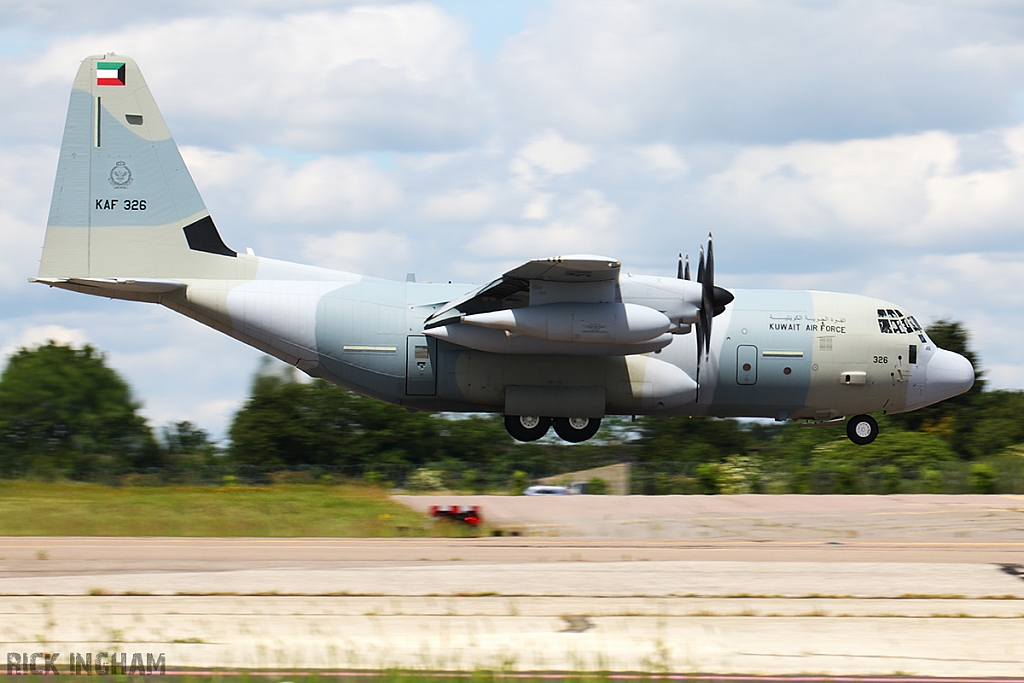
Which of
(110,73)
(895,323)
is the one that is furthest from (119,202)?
(895,323)

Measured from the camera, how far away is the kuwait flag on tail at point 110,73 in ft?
95.3

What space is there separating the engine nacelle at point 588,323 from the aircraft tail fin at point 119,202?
7753 millimetres

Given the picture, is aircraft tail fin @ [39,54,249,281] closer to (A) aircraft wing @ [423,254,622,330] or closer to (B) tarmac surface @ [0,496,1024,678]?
(A) aircraft wing @ [423,254,622,330]

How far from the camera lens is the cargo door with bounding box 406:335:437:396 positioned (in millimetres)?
28078

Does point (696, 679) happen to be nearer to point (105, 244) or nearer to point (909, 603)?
point (909, 603)

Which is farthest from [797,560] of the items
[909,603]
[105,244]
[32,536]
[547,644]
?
[105,244]

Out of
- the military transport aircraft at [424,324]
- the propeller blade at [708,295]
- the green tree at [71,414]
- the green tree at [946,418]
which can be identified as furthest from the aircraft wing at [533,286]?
the green tree at [946,418]

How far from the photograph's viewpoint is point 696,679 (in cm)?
1013

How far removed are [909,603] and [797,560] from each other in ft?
11.1

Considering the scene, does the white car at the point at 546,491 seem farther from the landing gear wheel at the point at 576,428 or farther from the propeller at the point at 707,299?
the propeller at the point at 707,299

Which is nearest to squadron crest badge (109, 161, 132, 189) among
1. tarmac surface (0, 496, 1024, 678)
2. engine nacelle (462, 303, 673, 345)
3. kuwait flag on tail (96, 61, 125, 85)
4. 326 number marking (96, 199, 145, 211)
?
326 number marking (96, 199, 145, 211)

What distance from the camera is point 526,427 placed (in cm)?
2950

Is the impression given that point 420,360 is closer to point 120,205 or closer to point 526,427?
point 526,427

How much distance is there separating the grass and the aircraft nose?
15318mm
